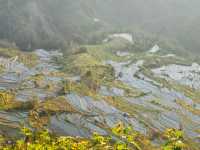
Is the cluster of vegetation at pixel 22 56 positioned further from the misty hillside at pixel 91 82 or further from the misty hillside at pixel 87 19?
the misty hillside at pixel 87 19

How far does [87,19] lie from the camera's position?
8650cm

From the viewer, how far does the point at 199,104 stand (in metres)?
44.1

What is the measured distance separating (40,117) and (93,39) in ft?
152

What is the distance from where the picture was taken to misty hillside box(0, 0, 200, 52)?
6606cm

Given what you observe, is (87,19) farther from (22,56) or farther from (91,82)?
(91,82)

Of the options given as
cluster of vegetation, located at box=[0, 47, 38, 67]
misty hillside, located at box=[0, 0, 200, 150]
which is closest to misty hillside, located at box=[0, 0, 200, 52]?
misty hillside, located at box=[0, 0, 200, 150]

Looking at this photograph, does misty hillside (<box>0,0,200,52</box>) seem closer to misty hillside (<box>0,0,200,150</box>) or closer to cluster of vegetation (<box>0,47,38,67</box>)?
misty hillside (<box>0,0,200,150</box>)

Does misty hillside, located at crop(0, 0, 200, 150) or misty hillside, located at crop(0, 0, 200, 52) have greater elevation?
misty hillside, located at crop(0, 0, 200, 52)

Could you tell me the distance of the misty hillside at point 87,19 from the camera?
2601 inches

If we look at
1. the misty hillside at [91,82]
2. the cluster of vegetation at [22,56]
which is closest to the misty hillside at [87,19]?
the misty hillside at [91,82]

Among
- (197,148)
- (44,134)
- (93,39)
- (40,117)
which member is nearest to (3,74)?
(40,117)

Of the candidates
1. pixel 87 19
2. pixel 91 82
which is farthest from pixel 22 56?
pixel 87 19

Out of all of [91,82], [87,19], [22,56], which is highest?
[87,19]

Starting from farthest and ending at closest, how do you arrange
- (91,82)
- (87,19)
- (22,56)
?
(87,19) → (22,56) → (91,82)
